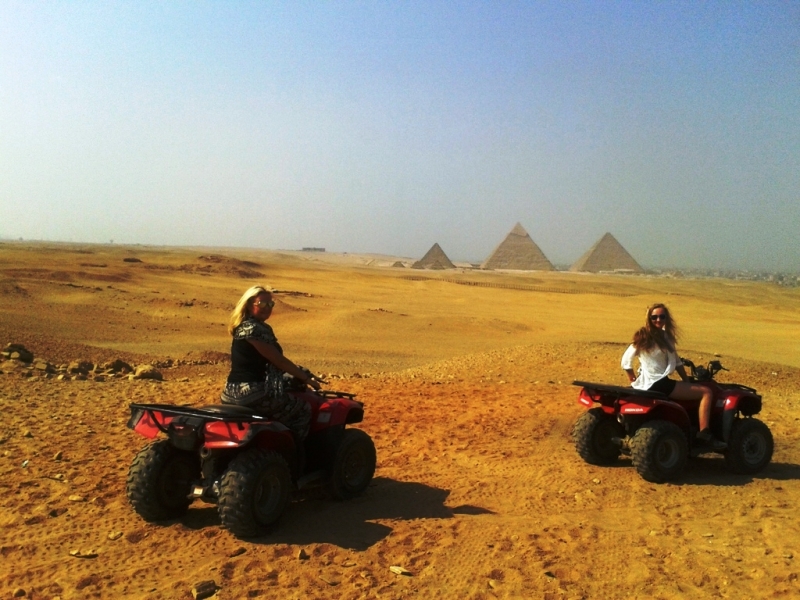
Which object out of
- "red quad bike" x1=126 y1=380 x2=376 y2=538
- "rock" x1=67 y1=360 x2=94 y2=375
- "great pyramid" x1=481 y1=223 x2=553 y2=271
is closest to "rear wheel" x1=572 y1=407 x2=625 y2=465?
"red quad bike" x1=126 y1=380 x2=376 y2=538

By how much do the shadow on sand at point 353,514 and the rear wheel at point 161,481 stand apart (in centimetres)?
18

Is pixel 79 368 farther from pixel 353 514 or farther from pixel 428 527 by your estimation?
pixel 428 527

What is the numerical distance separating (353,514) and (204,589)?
1602mm

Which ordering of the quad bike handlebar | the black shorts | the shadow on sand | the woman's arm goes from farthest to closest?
the quad bike handlebar
the black shorts
the woman's arm
the shadow on sand

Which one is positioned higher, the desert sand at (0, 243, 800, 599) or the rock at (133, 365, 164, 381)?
the desert sand at (0, 243, 800, 599)

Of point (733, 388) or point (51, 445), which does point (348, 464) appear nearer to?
point (51, 445)

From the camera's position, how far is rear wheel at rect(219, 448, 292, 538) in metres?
4.64

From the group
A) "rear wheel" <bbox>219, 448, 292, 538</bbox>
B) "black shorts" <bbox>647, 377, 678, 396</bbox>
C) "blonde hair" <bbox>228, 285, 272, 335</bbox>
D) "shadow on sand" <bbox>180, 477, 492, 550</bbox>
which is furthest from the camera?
"black shorts" <bbox>647, 377, 678, 396</bbox>

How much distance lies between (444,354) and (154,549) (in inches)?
636

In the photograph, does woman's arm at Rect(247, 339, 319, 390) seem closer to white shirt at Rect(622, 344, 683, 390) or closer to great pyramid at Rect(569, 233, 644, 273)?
white shirt at Rect(622, 344, 683, 390)

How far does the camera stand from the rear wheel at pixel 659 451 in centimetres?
646

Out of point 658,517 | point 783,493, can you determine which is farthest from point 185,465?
point 783,493

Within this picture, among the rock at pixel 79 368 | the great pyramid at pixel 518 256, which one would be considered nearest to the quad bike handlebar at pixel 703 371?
the rock at pixel 79 368

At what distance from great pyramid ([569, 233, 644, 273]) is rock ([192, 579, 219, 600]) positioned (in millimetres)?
120668
